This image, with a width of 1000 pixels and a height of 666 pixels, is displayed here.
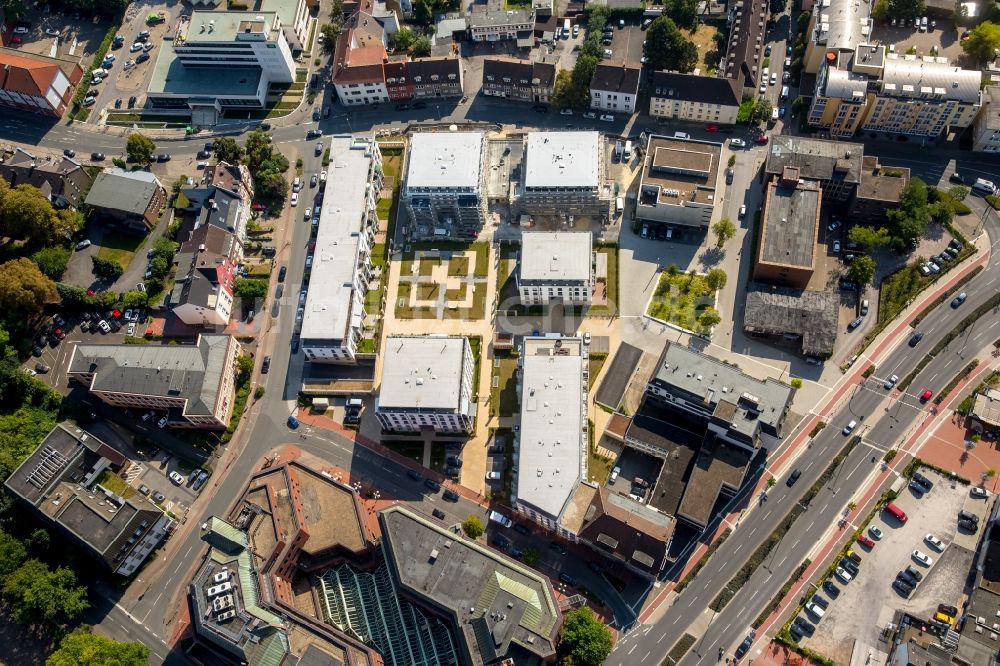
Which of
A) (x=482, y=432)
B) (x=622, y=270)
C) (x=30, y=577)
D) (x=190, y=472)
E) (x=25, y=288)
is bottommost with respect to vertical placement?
(x=30, y=577)

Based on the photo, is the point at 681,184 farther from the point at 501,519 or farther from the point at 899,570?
the point at 899,570

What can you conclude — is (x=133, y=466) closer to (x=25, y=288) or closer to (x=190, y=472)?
(x=190, y=472)

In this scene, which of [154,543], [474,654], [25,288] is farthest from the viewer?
[25,288]

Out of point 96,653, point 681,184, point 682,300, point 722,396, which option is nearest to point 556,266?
point 682,300

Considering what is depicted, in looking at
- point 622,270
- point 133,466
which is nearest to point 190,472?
point 133,466

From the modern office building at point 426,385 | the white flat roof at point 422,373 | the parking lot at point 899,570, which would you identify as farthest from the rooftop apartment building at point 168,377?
the parking lot at point 899,570

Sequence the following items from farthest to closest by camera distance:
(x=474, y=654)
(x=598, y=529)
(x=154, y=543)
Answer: (x=154, y=543)
(x=598, y=529)
(x=474, y=654)

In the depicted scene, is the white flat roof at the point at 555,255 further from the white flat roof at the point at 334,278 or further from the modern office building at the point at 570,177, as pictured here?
the white flat roof at the point at 334,278
